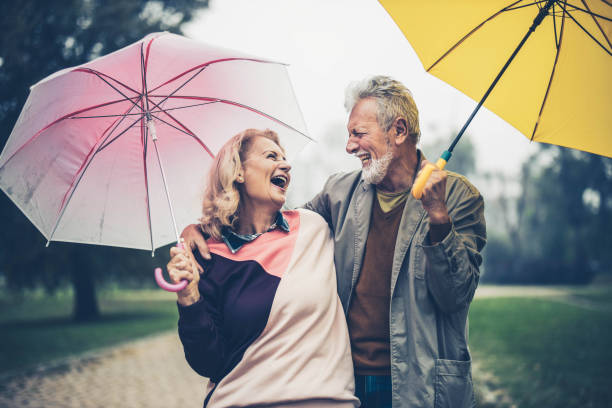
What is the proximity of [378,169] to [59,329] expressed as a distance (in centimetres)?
1572

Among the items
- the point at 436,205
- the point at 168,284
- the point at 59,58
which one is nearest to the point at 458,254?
the point at 436,205

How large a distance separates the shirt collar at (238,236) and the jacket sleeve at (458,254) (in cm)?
75

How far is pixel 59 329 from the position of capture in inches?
617

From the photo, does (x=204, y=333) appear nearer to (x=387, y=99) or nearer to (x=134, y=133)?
(x=134, y=133)

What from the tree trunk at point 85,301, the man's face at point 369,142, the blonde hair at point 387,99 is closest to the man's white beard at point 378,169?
the man's face at point 369,142

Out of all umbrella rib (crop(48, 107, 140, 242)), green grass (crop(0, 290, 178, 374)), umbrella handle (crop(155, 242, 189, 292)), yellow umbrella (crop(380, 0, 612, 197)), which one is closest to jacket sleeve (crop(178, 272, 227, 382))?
umbrella handle (crop(155, 242, 189, 292))

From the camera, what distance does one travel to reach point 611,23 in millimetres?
2357

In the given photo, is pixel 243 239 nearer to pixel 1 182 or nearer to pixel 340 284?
pixel 340 284

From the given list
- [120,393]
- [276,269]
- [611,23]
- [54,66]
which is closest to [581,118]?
[611,23]

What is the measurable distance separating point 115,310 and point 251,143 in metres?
20.8

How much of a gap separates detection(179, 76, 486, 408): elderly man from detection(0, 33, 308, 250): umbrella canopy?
1.39 feet

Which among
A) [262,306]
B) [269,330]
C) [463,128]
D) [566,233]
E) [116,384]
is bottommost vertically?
[116,384]

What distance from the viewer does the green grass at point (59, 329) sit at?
11680 millimetres

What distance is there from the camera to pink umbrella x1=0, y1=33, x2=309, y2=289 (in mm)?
2637
